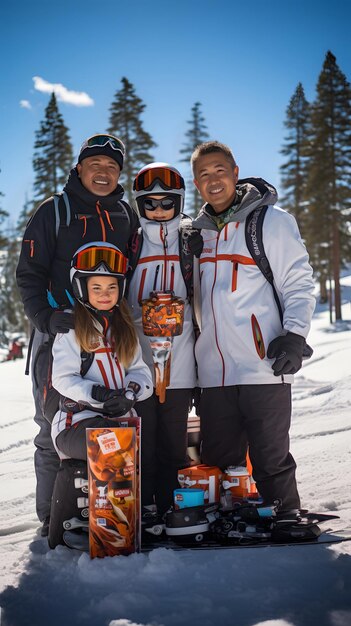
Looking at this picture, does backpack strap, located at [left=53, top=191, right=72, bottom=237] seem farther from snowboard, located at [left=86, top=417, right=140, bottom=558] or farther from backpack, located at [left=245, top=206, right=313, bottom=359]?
snowboard, located at [left=86, top=417, right=140, bottom=558]

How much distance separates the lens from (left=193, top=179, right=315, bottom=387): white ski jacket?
3691 millimetres

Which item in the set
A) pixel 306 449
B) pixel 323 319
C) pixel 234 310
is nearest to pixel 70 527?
pixel 234 310

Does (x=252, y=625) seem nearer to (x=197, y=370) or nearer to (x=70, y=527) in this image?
(x=70, y=527)

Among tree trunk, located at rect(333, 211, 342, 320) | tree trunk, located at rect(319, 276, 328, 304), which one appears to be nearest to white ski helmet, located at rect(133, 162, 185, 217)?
tree trunk, located at rect(333, 211, 342, 320)

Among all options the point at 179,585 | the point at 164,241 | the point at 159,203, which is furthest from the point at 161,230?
the point at 179,585

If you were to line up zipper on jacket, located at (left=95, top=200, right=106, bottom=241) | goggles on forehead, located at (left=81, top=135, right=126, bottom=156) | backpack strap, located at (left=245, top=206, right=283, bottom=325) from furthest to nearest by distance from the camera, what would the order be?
goggles on forehead, located at (left=81, top=135, right=126, bottom=156) < zipper on jacket, located at (left=95, top=200, right=106, bottom=241) < backpack strap, located at (left=245, top=206, right=283, bottom=325)

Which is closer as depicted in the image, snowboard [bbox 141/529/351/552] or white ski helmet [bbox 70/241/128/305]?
snowboard [bbox 141/529/351/552]

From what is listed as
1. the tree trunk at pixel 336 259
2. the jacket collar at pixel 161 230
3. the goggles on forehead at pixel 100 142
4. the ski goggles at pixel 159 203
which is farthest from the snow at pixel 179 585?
the tree trunk at pixel 336 259

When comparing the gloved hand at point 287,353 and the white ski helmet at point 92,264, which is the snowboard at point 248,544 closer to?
the gloved hand at point 287,353

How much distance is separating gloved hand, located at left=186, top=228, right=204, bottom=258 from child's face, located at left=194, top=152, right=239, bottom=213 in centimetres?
25

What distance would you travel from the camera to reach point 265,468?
3643mm

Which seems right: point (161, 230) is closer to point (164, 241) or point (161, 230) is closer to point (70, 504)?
point (164, 241)

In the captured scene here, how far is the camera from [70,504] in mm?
3305

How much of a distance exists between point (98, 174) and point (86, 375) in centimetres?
166
